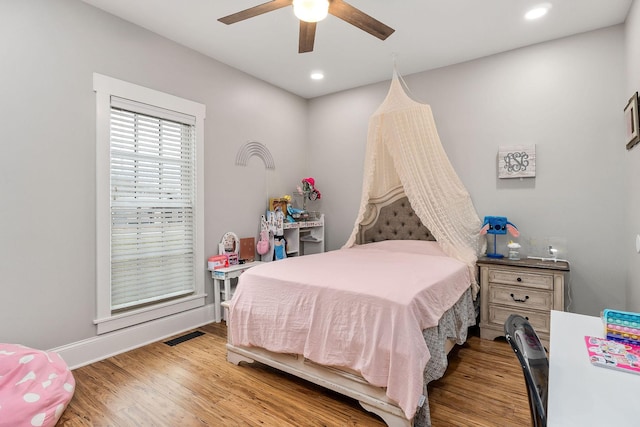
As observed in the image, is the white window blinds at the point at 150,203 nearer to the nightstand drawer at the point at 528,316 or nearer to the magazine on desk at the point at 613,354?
the nightstand drawer at the point at 528,316

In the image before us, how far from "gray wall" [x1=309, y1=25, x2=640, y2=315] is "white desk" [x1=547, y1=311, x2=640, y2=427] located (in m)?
1.91

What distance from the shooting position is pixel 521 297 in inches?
116

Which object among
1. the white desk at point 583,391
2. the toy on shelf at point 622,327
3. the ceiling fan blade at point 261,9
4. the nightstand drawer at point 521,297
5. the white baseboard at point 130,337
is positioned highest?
the ceiling fan blade at point 261,9

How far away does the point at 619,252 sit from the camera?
9.64 ft

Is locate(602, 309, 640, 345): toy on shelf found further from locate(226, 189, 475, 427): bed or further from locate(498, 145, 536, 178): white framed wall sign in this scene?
locate(498, 145, 536, 178): white framed wall sign

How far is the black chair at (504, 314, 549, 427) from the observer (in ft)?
2.68

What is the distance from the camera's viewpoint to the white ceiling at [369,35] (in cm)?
265

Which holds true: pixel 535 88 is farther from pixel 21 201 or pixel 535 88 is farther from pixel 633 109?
pixel 21 201

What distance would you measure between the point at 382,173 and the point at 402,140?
0.64m

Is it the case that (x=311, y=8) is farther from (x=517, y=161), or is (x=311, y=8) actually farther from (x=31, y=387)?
(x=31, y=387)

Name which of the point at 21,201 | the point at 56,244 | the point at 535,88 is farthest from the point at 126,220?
the point at 535,88

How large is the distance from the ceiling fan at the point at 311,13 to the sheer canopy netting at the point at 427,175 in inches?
45.8

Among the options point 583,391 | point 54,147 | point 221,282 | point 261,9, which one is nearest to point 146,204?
point 54,147

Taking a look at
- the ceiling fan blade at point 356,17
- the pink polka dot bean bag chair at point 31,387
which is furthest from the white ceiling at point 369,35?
the pink polka dot bean bag chair at point 31,387
